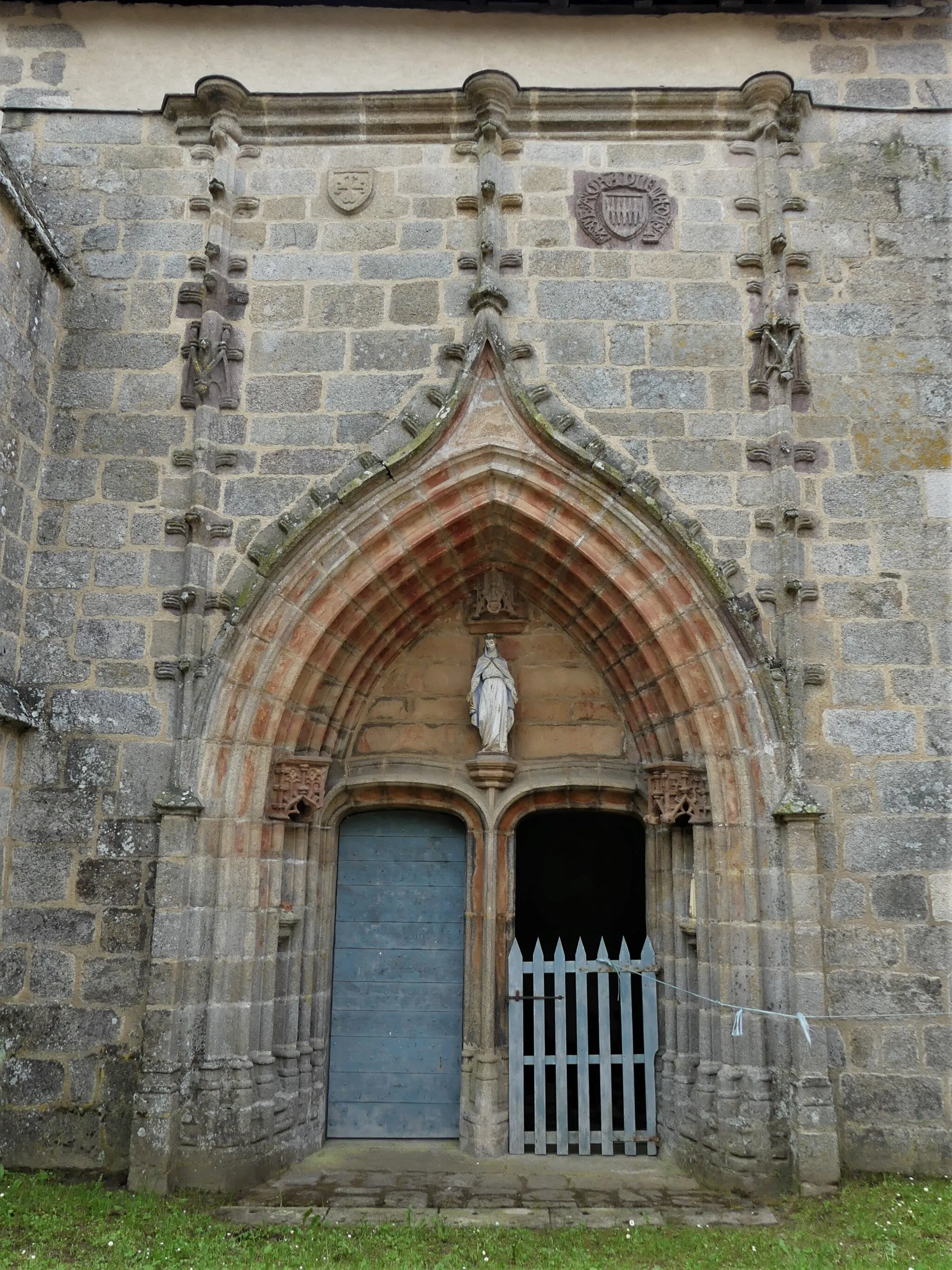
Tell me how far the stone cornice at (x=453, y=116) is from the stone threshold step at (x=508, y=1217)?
6.41 m

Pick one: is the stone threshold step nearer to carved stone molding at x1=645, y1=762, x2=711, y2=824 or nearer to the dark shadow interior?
the dark shadow interior

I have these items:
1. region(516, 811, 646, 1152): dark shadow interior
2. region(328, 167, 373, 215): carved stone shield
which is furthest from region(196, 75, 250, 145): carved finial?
region(516, 811, 646, 1152): dark shadow interior

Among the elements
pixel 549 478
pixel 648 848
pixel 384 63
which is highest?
pixel 384 63

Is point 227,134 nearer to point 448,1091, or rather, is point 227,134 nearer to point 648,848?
point 648,848

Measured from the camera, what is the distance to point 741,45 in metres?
6.80

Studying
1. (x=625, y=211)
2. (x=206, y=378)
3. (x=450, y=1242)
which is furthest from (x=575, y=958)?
(x=625, y=211)

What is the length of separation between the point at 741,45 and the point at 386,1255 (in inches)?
296

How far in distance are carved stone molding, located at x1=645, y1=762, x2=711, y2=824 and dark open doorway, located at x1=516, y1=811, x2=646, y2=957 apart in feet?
4.98

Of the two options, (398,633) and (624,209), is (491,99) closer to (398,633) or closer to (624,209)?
(624,209)

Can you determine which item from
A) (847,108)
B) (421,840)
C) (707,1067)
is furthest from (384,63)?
(707,1067)

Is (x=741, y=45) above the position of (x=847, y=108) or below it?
above

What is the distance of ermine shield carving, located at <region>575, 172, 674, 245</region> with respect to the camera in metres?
6.52

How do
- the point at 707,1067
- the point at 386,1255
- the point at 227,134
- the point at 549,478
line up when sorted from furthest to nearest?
1. the point at 227,134
2. the point at 549,478
3. the point at 707,1067
4. the point at 386,1255

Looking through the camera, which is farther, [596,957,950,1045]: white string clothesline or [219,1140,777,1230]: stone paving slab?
[596,957,950,1045]: white string clothesline
